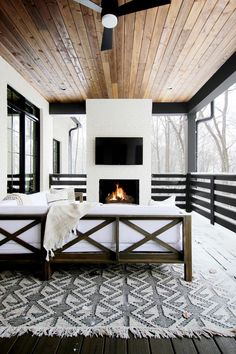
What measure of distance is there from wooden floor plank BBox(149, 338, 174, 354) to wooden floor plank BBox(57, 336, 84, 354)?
464mm

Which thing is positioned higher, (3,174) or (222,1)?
(222,1)

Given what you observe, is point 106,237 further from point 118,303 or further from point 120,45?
point 120,45

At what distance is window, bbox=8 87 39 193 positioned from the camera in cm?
473

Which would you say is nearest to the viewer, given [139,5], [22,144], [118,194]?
[139,5]

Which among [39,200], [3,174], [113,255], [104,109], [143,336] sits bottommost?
[143,336]

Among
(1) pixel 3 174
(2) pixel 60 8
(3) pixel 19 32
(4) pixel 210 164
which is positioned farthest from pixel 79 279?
(4) pixel 210 164

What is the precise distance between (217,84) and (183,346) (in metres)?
Result: 4.29

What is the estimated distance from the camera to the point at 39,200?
4.41 m

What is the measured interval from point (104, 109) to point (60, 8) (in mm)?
3384

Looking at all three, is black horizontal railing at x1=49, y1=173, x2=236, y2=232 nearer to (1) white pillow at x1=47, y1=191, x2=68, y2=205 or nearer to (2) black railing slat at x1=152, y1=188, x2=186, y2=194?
(2) black railing slat at x1=152, y1=188, x2=186, y2=194

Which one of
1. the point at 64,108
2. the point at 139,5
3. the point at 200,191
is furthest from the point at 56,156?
the point at 139,5

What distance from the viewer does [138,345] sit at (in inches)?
64.5

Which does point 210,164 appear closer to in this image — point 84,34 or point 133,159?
point 133,159

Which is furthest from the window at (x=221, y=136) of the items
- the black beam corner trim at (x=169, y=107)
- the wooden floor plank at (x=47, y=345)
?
the wooden floor plank at (x=47, y=345)
